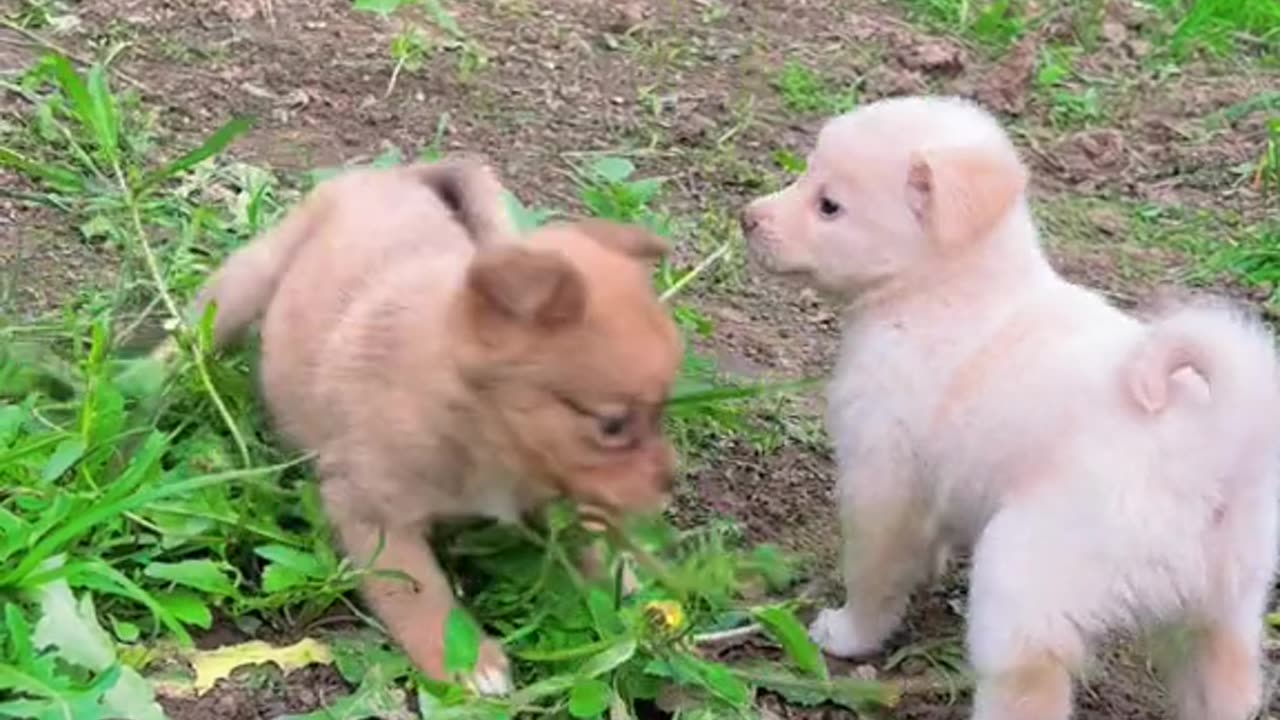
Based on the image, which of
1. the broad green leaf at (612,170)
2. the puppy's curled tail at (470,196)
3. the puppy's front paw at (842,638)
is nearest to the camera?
the puppy's front paw at (842,638)

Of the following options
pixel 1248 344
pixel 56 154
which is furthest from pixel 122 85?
pixel 1248 344

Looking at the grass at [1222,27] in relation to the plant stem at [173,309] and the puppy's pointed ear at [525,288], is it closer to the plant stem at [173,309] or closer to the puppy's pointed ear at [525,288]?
the plant stem at [173,309]

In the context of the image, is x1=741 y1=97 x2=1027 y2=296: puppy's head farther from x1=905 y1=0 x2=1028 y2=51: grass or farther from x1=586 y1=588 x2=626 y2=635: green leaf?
x1=905 y1=0 x2=1028 y2=51: grass

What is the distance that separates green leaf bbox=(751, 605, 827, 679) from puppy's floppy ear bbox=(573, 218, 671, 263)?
691 millimetres

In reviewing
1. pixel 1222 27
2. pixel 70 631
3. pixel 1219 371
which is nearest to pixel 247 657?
pixel 70 631

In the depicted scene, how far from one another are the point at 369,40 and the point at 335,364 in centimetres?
269

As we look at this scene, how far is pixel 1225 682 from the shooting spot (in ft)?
12.3

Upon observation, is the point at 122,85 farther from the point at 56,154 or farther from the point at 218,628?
the point at 218,628

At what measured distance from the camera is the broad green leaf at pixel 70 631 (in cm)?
340

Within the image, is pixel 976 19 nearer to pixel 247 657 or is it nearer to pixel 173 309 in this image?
pixel 173 309

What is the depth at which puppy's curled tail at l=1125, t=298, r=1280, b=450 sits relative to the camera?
348cm

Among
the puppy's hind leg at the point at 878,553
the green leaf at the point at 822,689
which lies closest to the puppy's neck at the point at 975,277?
the puppy's hind leg at the point at 878,553

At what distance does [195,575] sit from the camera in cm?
368

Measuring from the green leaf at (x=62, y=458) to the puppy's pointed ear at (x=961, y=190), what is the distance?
1.60 metres
